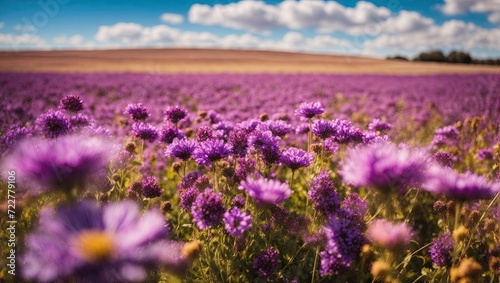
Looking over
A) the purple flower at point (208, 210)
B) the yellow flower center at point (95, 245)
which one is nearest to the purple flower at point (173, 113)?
the purple flower at point (208, 210)

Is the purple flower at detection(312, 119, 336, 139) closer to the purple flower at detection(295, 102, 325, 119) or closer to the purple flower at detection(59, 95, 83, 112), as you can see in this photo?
the purple flower at detection(295, 102, 325, 119)

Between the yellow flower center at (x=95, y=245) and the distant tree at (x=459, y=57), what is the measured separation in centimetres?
7854

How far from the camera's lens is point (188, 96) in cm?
1276

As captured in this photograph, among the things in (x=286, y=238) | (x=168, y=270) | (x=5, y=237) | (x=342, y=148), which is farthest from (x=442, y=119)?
(x=5, y=237)

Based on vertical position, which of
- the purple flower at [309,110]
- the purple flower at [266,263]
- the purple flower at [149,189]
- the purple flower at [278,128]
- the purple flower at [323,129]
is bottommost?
the purple flower at [266,263]

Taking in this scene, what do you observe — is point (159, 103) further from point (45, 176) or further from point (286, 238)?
point (45, 176)

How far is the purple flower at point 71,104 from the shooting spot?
8.62 feet

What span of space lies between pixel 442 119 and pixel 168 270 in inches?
335

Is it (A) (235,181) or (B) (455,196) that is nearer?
(B) (455,196)

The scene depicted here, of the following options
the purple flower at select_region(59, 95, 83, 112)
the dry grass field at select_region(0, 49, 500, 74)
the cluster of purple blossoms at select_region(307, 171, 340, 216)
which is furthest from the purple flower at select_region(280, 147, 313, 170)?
the dry grass field at select_region(0, 49, 500, 74)

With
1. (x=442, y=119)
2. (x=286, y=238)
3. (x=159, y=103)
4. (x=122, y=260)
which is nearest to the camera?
(x=122, y=260)

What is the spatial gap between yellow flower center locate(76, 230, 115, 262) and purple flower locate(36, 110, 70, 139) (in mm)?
1496

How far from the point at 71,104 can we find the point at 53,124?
1.48ft

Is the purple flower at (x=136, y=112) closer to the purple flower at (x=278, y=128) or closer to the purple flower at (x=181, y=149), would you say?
the purple flower at (x=181, y=149)
